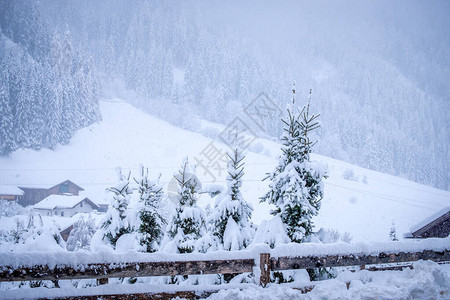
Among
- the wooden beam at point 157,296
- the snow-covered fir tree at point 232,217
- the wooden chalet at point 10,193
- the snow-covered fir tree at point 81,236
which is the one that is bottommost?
the snow-covered fir tree at point 81,236

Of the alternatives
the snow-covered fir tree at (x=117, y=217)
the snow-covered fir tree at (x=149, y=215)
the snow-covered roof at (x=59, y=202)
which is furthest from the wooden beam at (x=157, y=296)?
the snow-covered roof at (x=59, y=202)

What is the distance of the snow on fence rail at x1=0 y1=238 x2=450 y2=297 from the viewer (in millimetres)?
4305

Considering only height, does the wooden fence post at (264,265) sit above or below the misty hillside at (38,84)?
below

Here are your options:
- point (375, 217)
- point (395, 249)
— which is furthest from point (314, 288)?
point (375, 217)

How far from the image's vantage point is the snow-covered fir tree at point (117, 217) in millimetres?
10320

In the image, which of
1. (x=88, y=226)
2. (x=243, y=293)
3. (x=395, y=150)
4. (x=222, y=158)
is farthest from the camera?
(x=395, y=150)

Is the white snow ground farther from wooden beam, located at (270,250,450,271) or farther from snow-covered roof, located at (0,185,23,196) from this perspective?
wooden beam, located at (270,250,450,271)

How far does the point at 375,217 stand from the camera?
47406 mm

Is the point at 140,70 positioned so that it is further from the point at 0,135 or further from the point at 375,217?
the point at 375,217

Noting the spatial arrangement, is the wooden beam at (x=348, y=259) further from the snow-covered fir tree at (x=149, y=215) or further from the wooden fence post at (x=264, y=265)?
the snow-covered fir tree at (x=149, y=215)

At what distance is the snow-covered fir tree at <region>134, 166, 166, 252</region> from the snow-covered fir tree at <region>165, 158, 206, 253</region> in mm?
871

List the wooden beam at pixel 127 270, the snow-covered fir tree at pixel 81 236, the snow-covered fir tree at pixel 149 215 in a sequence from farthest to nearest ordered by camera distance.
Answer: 1. the snow-covered fir tree at pixel 81 236
2. the snow-covered fir tree at pixel 149 215
3. the wooden beam at pixel 127 270

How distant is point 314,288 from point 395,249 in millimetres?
2125

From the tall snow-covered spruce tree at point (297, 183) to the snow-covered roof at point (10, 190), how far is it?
61.3m
